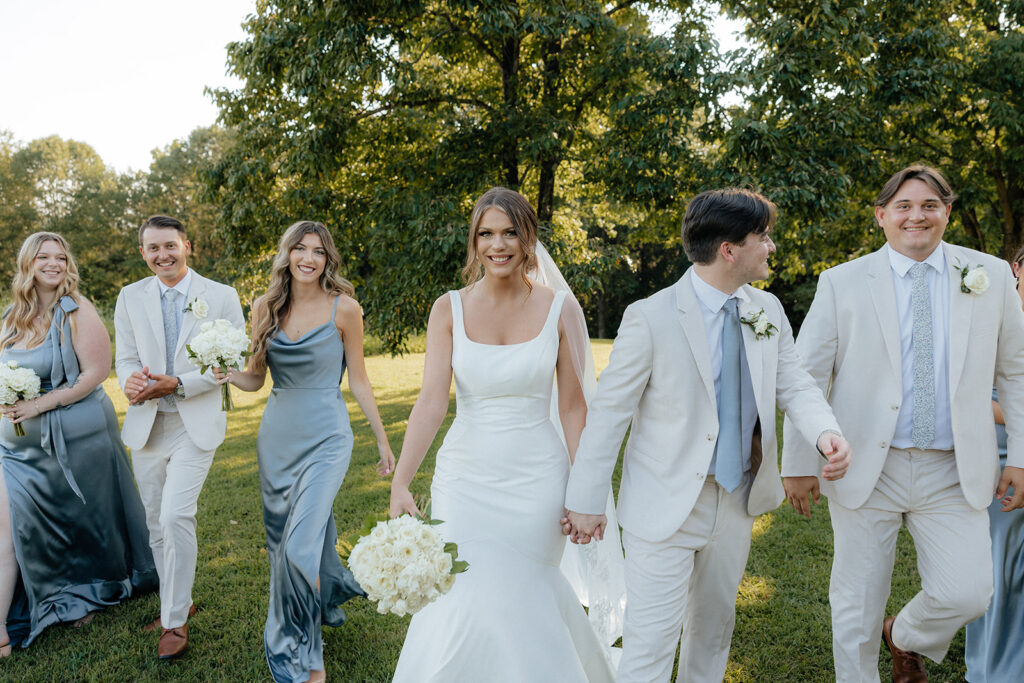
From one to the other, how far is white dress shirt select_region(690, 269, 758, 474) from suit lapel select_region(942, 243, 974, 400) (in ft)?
3.46

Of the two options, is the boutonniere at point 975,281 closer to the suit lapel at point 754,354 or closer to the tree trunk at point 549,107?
the suit lapel at point 754,354

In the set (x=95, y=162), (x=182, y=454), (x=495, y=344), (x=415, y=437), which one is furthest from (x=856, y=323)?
(x=95, y=162)

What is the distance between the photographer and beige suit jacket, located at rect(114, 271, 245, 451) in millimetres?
4543

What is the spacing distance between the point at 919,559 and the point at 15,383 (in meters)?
5.42

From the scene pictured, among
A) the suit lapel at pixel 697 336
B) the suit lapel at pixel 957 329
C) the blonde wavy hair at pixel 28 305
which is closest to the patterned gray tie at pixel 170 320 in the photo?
the blonde wavy hair at pixel 28 305

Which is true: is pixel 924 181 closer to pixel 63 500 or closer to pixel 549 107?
pixel 63 500

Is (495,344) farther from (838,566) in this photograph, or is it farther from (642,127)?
(642,127)

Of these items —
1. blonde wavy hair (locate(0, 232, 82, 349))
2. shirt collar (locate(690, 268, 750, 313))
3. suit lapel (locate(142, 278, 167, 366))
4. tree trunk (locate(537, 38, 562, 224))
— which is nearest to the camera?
shirt collar (locate(690, 268, 750, 313))

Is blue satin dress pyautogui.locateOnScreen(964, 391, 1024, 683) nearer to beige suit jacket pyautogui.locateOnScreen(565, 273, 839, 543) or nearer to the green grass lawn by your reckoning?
the green grass lawn

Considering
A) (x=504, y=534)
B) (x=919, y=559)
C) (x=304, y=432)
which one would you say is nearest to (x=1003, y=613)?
(x=919, y=559)

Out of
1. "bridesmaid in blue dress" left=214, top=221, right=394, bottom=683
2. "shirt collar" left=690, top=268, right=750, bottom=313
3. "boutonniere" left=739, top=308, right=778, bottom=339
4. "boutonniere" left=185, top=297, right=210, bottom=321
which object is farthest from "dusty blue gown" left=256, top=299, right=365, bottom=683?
"boutonniere" left=739, top=308, right=778, bottom=339

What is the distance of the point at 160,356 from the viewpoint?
15.5ft

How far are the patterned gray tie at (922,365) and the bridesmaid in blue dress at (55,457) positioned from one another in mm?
5012

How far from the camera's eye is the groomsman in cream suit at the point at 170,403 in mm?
→ 4355
